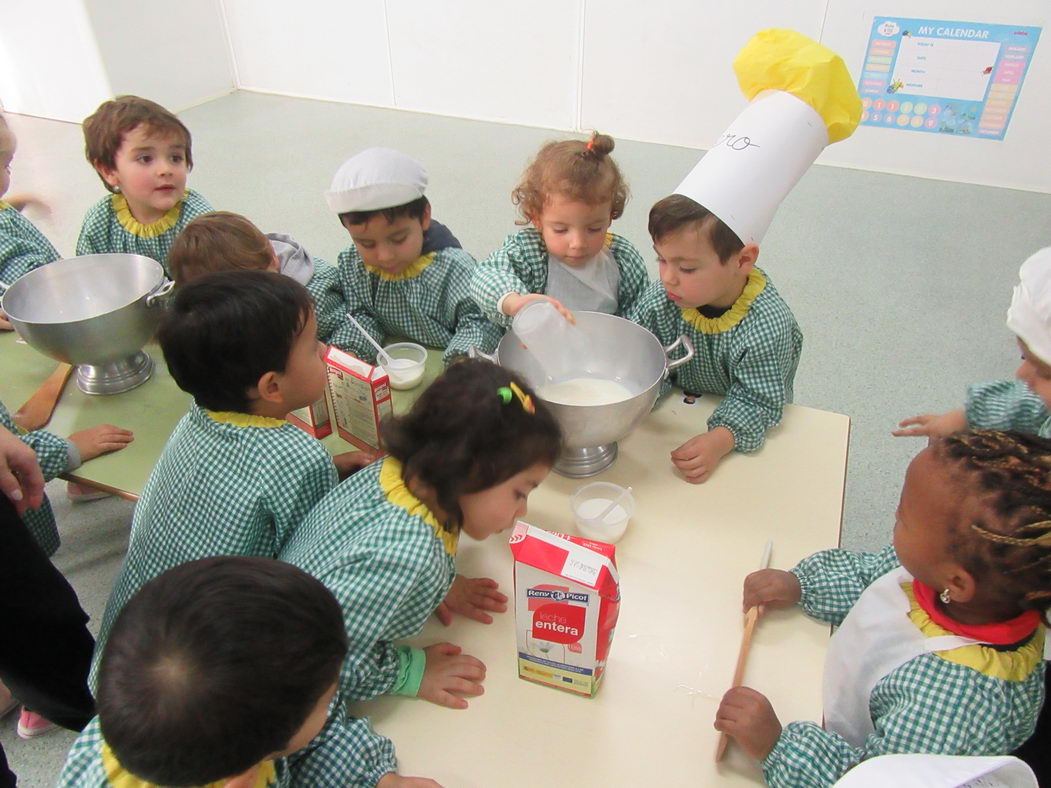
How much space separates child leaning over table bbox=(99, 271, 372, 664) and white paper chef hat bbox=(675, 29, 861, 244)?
2.20 feet

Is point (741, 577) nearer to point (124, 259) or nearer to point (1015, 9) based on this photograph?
point (124, 259)

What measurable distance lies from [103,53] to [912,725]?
15.4 ft

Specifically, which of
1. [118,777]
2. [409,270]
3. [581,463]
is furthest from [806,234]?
[118,777]

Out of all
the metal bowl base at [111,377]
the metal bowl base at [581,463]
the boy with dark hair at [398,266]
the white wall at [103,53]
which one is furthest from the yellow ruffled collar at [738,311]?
the white wall at [103,53]

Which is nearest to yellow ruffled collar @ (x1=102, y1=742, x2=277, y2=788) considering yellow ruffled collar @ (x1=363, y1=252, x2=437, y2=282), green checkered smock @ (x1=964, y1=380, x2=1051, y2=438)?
yellow ruffled collar @ (x1=363, y1=252, x2=437, y2=282)

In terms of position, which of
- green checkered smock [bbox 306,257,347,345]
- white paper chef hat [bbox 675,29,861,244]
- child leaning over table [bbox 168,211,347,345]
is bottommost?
green checkered smock [bbox 306,257,347,345]

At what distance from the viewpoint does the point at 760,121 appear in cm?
117

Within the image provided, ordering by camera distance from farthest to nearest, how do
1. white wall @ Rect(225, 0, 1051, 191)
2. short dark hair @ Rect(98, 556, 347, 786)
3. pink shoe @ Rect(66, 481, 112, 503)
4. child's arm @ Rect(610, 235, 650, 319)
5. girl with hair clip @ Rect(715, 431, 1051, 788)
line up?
white wall @ Rect(225, 0, 1051, 191) < pink shoe @ Rect(66, 481, 112, 503) < child's arm @ Rect(610, 235, 650, 319) < girl with hair clip @ Rect(715, 431, 1051, 788) < short dark hair @ Rect(98, 556, 347, 786)

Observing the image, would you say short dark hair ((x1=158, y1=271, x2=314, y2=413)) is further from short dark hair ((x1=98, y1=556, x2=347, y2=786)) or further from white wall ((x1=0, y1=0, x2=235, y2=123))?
white wall ((x1=0, y1=0, x2=235, y2=123))

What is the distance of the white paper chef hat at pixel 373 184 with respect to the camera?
1.38 metres

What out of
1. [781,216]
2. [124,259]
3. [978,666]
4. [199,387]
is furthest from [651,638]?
[781,216]

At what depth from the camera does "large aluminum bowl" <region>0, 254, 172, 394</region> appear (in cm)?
123

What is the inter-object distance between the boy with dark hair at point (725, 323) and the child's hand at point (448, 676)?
18.2 inches

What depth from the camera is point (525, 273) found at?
57.8 inches
